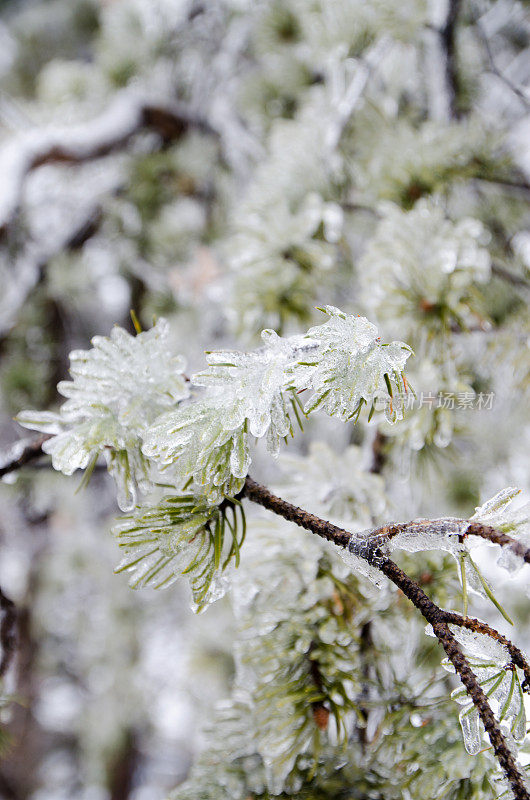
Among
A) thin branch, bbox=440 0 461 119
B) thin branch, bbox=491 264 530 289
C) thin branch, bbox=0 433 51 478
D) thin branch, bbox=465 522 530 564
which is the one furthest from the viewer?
thin branch, bbox=440 0 461 119

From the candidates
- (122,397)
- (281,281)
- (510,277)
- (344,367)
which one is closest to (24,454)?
(122,397)

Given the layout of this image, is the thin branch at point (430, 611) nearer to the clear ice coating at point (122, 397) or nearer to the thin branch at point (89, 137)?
the clear ice coating at point (122, 397)

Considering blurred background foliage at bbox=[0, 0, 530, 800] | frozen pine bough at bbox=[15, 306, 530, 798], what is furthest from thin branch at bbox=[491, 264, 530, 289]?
frozen pine bough at bbox=[15, 306, 530, 798]

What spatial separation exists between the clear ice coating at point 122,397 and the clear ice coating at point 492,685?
0.55ft

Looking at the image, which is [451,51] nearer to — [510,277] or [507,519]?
[510,277]

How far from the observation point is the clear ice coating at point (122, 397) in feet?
0.89

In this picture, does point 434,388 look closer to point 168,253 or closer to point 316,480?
point 316,480

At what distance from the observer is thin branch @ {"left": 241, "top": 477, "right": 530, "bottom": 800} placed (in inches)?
7.3

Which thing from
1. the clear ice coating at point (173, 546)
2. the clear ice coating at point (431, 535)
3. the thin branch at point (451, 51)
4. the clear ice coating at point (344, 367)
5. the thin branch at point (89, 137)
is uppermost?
the thin branch at point (89, 137)

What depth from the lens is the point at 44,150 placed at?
2.46 feet

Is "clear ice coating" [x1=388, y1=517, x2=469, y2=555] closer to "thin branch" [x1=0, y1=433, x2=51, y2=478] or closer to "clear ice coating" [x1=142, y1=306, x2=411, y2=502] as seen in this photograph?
"clear ice coating" [x1=142, y1=306, x2=411, y2=502]

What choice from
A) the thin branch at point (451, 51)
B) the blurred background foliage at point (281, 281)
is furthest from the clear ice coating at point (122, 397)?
the thin branch at point (451, 51)

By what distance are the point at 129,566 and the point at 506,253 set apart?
0.65 metres

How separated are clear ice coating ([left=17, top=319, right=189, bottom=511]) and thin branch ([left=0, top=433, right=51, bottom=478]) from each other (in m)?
0.01
